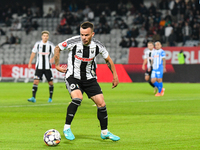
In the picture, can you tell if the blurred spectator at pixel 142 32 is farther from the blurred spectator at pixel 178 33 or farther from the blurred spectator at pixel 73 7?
the blurred spectator at pixel 73 7

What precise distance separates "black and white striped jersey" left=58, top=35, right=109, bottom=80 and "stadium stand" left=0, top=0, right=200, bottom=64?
856 inches

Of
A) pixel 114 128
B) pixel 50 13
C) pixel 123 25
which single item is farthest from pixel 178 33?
pixel 114 128

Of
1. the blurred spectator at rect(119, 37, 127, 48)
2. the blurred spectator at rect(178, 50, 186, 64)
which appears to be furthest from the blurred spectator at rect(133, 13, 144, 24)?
the blurred spectator at rect(178, 50, 186, 64)

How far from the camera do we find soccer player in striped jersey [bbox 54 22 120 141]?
651cm

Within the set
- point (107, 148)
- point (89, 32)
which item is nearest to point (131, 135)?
point (107, 148)

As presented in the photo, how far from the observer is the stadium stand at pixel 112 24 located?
29578mm

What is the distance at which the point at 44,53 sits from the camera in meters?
13.9

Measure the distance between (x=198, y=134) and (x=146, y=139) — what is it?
1033 mm

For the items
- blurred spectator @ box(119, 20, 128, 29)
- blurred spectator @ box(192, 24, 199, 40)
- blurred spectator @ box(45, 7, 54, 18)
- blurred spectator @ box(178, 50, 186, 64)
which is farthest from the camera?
blurred spectator @ box(45, 7, 54, 18)

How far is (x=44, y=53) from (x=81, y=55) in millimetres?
7384

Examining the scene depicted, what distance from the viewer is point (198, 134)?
271 inches

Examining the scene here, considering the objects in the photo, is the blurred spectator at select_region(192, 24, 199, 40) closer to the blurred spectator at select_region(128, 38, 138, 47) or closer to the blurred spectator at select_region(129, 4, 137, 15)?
the blurred spectator at select_region(128, 38, 138, 47)

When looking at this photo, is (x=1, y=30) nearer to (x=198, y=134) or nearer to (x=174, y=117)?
(x=174, y=117)

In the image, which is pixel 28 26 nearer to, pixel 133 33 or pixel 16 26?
pixel 16 26
